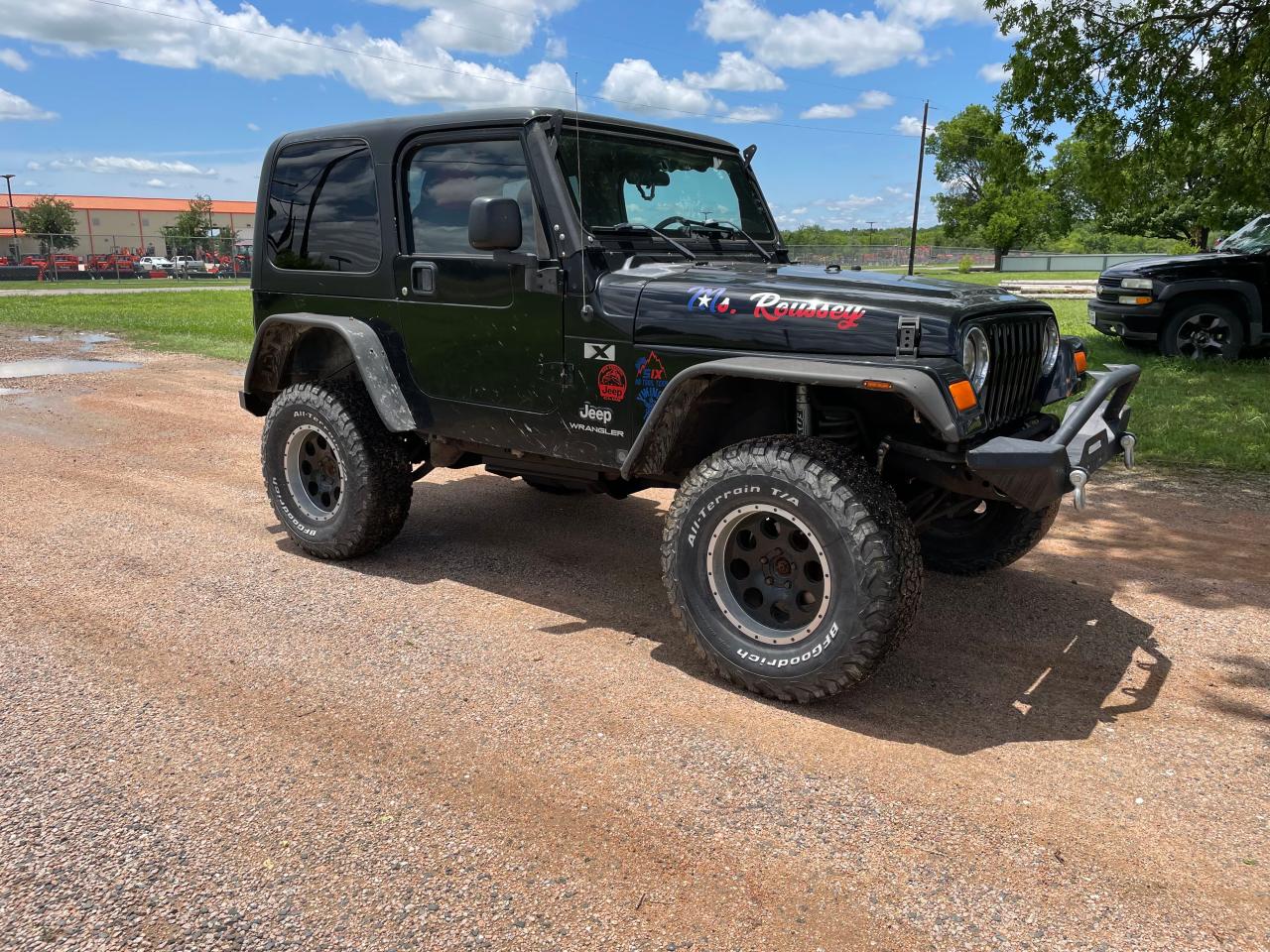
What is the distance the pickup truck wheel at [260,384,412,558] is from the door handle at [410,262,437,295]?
75cm

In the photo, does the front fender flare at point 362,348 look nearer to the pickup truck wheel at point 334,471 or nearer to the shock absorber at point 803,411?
the pickup truck wheel at point 334,471

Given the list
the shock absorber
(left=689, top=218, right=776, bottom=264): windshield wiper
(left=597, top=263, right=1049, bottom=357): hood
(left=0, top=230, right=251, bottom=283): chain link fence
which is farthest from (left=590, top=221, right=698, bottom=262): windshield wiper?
(left=0, top=230, right=251, bottom=283): chain link fence

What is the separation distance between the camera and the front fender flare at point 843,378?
323 cm

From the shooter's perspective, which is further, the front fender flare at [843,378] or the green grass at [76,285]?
the green grass at [76,285]

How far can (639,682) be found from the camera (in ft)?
12.7

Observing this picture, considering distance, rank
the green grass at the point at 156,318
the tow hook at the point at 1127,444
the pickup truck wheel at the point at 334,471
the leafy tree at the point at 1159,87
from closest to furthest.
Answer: the tow hook at the point at 1127,444 → the pickup truck wheel at the point at 334,471 → the leafy tree at the point at 1159,87 → the green grass at the point at 156,318

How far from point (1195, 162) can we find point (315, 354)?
11.0 meters

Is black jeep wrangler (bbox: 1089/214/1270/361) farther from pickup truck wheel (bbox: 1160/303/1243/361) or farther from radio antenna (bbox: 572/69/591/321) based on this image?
radio antenna (bbox: 572/69/591/321)

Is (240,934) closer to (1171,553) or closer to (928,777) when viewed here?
(928,777)

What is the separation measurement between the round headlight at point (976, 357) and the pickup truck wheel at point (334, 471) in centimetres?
290

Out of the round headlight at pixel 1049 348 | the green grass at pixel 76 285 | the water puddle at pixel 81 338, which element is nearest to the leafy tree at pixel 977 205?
the green grass at pixel 76 285

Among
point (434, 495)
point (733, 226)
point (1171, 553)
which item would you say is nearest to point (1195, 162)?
point (1171, 553)

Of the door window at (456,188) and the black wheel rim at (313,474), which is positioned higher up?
the door window at (456,188)

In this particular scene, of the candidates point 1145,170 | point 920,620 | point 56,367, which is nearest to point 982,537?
point 920,620
